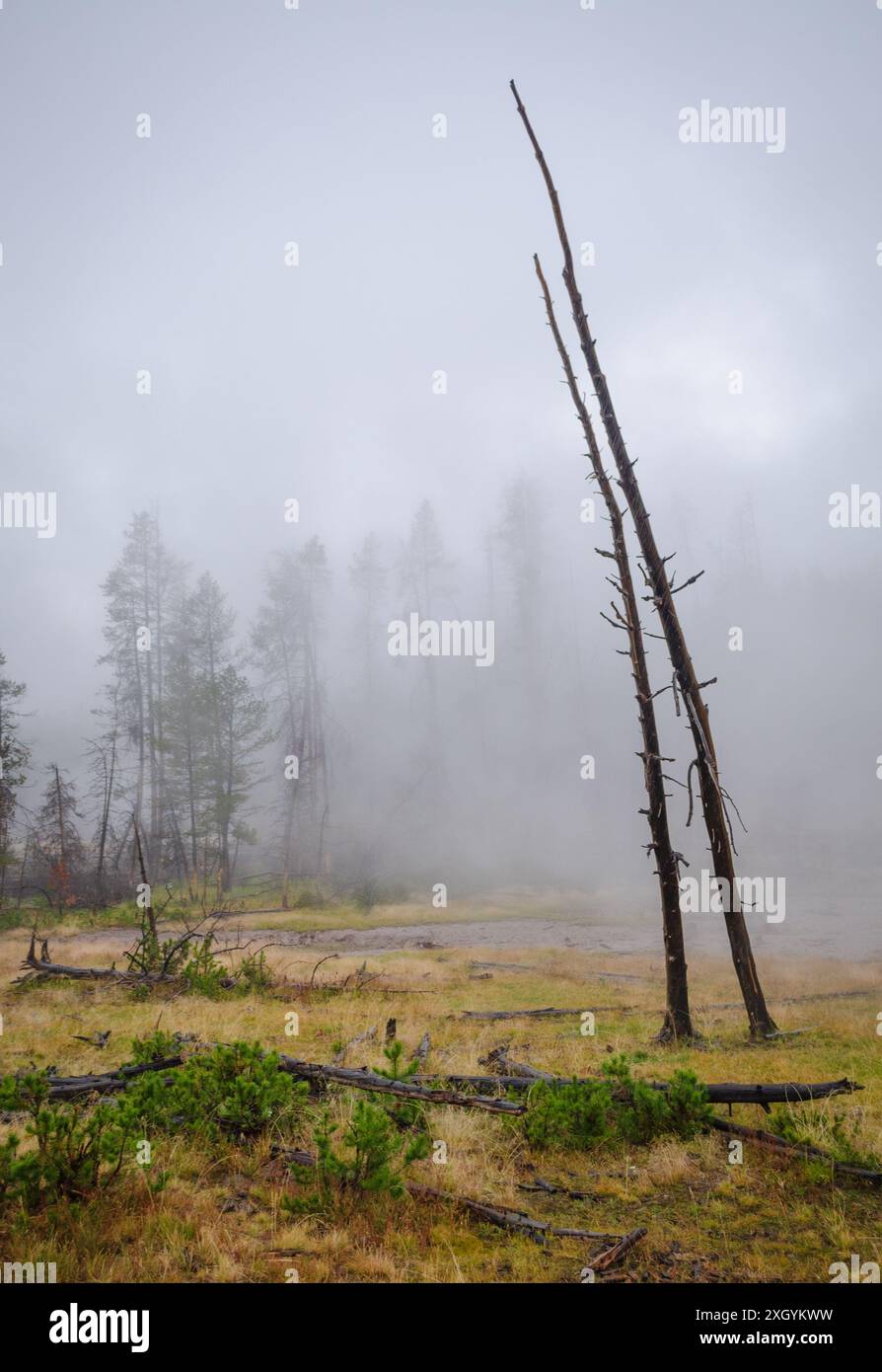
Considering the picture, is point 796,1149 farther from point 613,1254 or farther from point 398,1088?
point 398,1088

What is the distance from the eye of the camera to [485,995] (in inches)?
516

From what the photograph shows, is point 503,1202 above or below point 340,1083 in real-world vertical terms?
above

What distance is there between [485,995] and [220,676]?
25065 millimetres

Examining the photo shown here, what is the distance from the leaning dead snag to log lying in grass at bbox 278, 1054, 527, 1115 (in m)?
4.49

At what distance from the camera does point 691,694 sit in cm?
907

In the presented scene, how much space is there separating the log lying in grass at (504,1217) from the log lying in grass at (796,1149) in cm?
166

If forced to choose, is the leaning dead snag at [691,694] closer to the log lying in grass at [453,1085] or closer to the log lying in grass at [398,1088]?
the log lying in grass at [453,1085]

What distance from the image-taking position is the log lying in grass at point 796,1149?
4.20 metres

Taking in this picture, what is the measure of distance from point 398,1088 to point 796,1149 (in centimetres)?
290

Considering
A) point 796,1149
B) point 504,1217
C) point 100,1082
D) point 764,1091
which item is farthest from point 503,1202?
point 100,1082

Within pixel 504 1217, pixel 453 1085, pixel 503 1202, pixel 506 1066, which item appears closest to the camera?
pixel 504 1217

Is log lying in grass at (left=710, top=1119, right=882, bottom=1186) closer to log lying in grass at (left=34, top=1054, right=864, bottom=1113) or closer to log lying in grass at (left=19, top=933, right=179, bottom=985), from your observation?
log lying in grass at (left=34, top=1054, right=864, bottom=1113)
